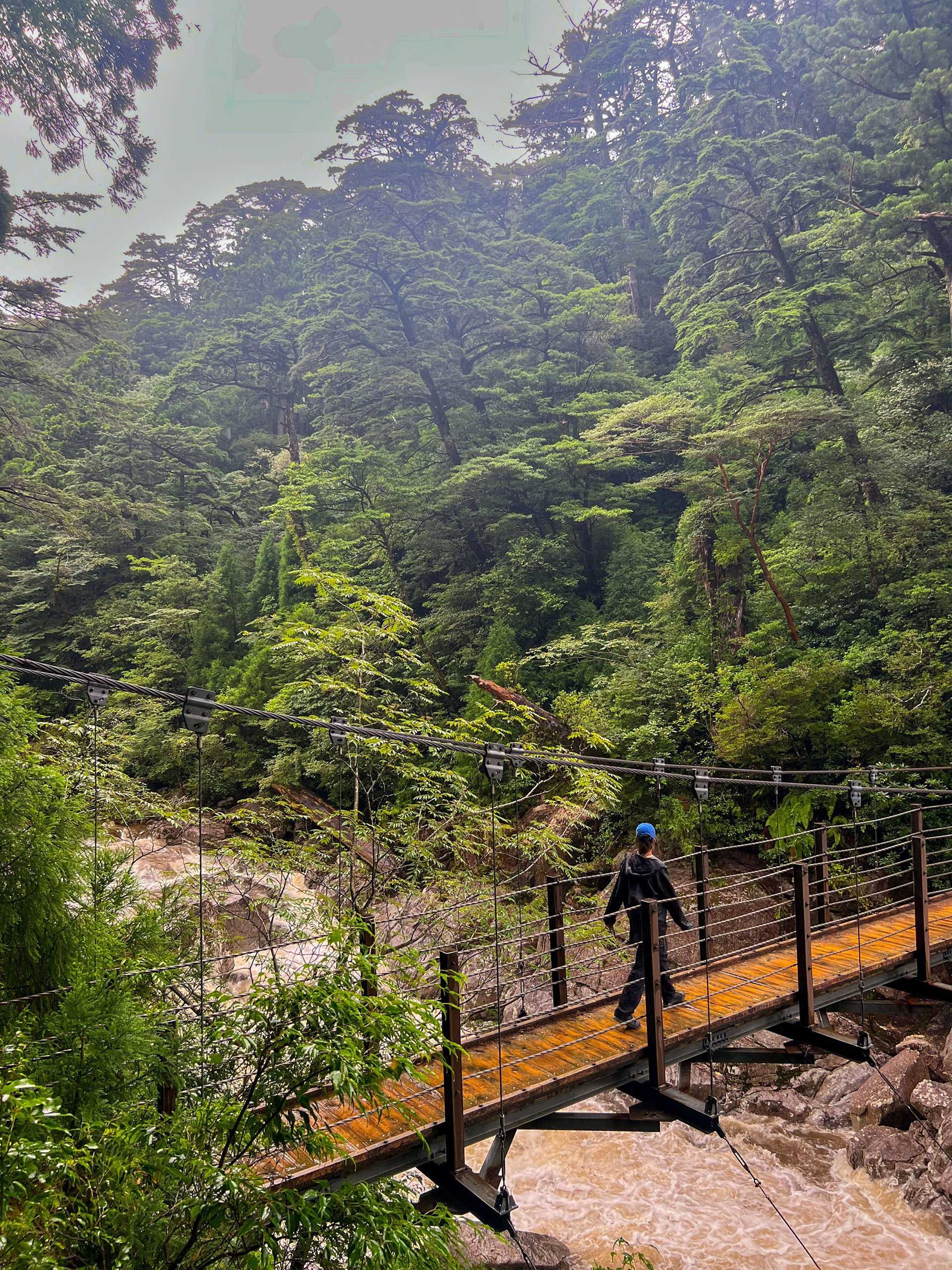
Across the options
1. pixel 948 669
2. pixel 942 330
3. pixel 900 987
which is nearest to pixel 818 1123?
pixel 900 987

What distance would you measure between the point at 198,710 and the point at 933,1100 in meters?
6.22

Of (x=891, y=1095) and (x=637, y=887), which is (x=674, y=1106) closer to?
(x=637, y=887)

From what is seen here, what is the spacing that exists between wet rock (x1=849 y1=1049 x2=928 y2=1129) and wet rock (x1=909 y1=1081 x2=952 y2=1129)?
2.9 inches

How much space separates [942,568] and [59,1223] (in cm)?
886

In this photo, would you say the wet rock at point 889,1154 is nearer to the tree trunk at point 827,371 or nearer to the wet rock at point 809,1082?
the wet rock at point 809,1082

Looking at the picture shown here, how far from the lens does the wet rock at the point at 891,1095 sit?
18.6ft

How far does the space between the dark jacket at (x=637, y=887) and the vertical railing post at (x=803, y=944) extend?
0.53 m

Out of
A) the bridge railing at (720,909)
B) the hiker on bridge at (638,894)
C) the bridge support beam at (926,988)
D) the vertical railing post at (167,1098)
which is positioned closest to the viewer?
the vertical railing post at (167,1098)

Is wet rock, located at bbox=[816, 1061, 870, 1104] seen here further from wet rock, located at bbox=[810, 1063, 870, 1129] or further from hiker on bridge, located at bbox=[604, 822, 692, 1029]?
hiker on bridge, located at bbox=[604, 822, 692, 1029]

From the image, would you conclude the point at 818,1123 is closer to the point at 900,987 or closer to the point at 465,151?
the point at 900,987

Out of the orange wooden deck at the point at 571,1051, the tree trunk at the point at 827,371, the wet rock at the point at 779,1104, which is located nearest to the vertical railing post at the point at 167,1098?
the orange wooden deck at the point at 571,1051

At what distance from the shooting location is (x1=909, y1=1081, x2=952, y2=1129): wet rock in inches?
214

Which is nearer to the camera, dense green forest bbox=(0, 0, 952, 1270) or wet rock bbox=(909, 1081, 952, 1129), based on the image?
dense green forest bbox=(0, 0, 952, 1270)

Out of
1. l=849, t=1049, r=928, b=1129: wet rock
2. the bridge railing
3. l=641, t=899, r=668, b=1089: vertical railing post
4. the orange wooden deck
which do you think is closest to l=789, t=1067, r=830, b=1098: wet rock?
l=849, t=1049, r=928, b=1129: wet rock
